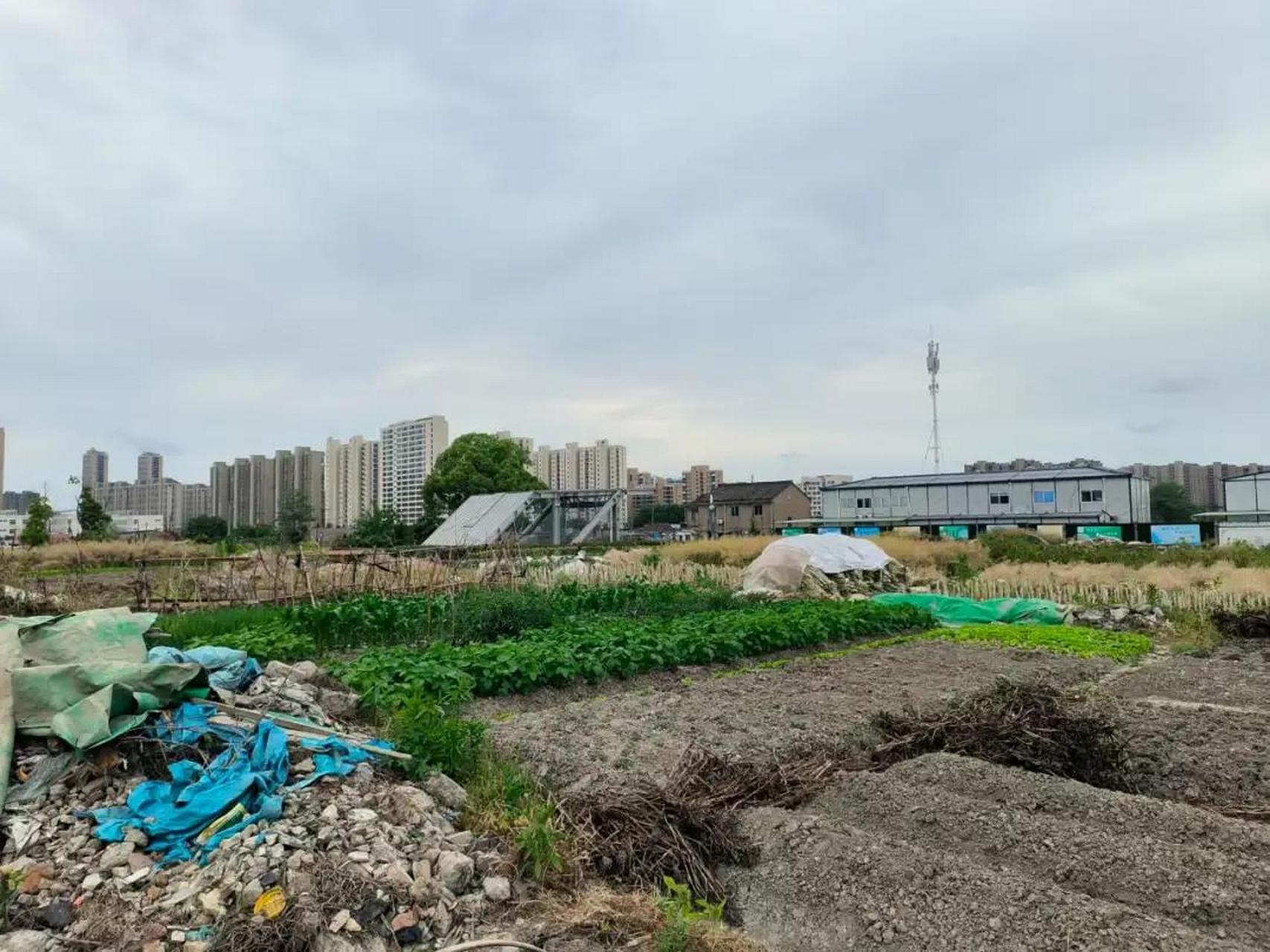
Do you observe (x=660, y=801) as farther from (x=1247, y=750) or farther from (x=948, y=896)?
(x=1247, y=750)

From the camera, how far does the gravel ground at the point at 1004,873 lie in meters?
3.19

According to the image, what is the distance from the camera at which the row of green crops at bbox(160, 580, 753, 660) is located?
10258 mm

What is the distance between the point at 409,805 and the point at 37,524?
43397mm

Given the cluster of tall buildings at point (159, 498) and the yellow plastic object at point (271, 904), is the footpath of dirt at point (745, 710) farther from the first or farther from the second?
the cluster of tall buildings at point (159, 498)

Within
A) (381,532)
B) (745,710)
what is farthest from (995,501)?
(745,710)

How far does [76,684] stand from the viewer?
479 cm

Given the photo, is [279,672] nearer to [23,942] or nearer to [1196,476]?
[23,942]

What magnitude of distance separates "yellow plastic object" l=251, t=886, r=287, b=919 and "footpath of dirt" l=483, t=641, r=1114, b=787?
2.18m

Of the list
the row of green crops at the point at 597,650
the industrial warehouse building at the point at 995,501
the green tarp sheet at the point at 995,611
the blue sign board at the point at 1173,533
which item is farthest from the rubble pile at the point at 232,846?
the industrial warehouse building at the point at 995,501

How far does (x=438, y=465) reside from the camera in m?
58.3

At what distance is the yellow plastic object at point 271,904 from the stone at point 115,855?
88cm

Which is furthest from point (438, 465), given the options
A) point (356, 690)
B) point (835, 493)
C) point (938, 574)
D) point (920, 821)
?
point (920, 821)

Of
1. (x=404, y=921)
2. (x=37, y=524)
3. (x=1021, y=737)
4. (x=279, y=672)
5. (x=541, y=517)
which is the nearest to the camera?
(x=404, y=921)

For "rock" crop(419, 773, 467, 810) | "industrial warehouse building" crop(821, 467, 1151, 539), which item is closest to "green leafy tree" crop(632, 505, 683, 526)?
"industrial warehouse building" crop(821, 467, 1151, 539)
